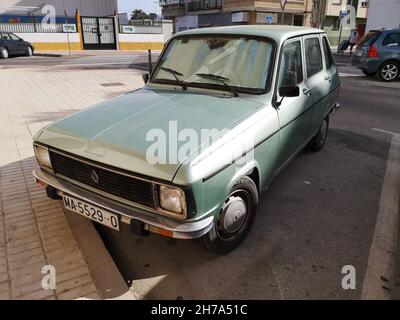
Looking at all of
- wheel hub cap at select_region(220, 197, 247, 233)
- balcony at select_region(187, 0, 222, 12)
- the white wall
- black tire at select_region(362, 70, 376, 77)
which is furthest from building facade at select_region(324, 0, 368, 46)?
wheel hub cap at select_region(220, 197, 247, 233)

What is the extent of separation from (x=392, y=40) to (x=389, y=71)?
1.08 metres

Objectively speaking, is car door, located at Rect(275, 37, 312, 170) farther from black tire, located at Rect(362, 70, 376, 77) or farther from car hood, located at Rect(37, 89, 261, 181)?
black tire, located at Rect(362, 70, 376, 77)

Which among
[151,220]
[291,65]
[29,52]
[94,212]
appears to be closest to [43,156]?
[94,212]

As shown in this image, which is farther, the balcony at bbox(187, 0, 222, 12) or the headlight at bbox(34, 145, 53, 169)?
the balcony at bbox(187, 0, 222, 12)

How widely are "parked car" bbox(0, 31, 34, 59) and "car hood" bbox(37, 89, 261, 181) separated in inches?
847

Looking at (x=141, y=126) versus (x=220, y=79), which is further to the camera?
(x=220, y=79)

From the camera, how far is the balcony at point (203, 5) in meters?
37.9

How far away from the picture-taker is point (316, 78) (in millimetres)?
4473

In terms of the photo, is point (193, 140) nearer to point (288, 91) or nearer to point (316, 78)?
point (288, 91)

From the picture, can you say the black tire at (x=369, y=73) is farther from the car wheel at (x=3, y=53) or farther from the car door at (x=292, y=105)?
the car wheel at (x=3, y=53)

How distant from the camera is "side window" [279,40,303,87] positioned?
3462 millimetres

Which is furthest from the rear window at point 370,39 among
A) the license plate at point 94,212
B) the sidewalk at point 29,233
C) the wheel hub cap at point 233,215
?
the license plate at point 94,212
